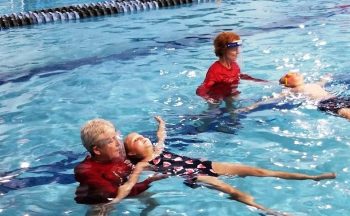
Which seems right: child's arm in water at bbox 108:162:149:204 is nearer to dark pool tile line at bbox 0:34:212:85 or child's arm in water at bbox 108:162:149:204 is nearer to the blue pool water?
the blue pool water

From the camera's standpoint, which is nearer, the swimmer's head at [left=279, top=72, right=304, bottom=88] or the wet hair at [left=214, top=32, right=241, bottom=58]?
the wet hair at [left=214, top=32, right=241, bottom=58]

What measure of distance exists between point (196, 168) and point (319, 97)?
235 cm

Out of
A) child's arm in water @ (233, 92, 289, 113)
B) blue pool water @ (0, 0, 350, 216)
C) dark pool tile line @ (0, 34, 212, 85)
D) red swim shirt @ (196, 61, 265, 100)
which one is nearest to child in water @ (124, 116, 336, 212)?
blue pool water @ (0, 0, 350, 216)

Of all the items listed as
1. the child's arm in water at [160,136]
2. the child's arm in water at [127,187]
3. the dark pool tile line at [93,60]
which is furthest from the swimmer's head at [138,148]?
the dark pool tile line at [93,60]

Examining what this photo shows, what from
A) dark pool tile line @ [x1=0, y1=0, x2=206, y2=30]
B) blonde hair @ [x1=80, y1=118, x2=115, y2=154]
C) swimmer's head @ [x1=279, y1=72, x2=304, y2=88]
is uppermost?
dark pool tile line @ [x1=0, y1=0, x2=206, y2=30]

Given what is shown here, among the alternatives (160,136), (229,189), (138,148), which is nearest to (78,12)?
(160,136)

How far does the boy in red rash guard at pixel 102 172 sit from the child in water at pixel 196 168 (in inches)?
15.6

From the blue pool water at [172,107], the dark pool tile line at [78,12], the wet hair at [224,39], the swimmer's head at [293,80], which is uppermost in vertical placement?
the wet hair at [224,39]

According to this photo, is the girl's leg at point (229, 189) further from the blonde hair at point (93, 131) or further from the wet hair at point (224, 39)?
the wet hair at point (224, 39)

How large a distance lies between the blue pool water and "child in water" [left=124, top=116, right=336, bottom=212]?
15 centimetres

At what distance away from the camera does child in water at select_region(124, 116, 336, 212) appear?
379 centimetres

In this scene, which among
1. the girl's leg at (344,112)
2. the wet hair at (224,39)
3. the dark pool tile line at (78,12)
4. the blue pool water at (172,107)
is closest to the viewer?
the blue pool water at (172,107)

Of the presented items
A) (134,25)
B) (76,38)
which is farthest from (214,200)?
(134,25)

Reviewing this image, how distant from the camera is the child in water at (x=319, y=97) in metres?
5.36
